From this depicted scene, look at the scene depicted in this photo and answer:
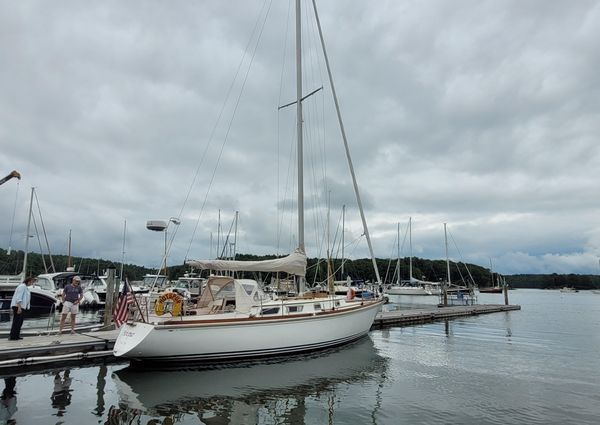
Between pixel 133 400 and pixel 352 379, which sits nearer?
pixel 133 400

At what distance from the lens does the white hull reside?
1239 centimetres

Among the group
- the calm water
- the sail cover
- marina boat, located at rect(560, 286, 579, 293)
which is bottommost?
marina boat, located at rect(560, 286, 579, 293)

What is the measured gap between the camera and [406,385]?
12625 millimetres

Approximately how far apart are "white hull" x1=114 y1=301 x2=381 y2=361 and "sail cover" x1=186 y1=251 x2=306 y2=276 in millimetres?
2115

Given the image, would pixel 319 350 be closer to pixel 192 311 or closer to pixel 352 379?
pixel 352 379

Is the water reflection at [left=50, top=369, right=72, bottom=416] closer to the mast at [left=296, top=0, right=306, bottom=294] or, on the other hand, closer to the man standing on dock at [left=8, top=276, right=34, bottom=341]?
the man standing on dock at [left=8, top=276, right=34, bottom=341]

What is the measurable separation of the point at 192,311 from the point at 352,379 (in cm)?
610

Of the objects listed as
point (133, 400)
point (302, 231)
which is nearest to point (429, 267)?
point (302, 231)

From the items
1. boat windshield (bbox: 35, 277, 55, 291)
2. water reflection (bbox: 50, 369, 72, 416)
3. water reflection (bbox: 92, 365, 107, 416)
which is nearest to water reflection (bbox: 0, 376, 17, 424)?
water reflection (bbox: 50, 369, 72, 416)

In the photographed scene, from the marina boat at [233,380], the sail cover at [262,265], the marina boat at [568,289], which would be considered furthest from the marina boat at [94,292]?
the marina boat at [568,289]

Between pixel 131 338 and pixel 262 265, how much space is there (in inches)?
217

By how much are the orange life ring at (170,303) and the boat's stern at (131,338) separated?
1.12 metres

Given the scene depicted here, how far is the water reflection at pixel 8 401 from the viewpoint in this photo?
28.1 ft

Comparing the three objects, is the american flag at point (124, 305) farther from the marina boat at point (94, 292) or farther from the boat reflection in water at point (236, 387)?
the marina boat at point (94, 292)
